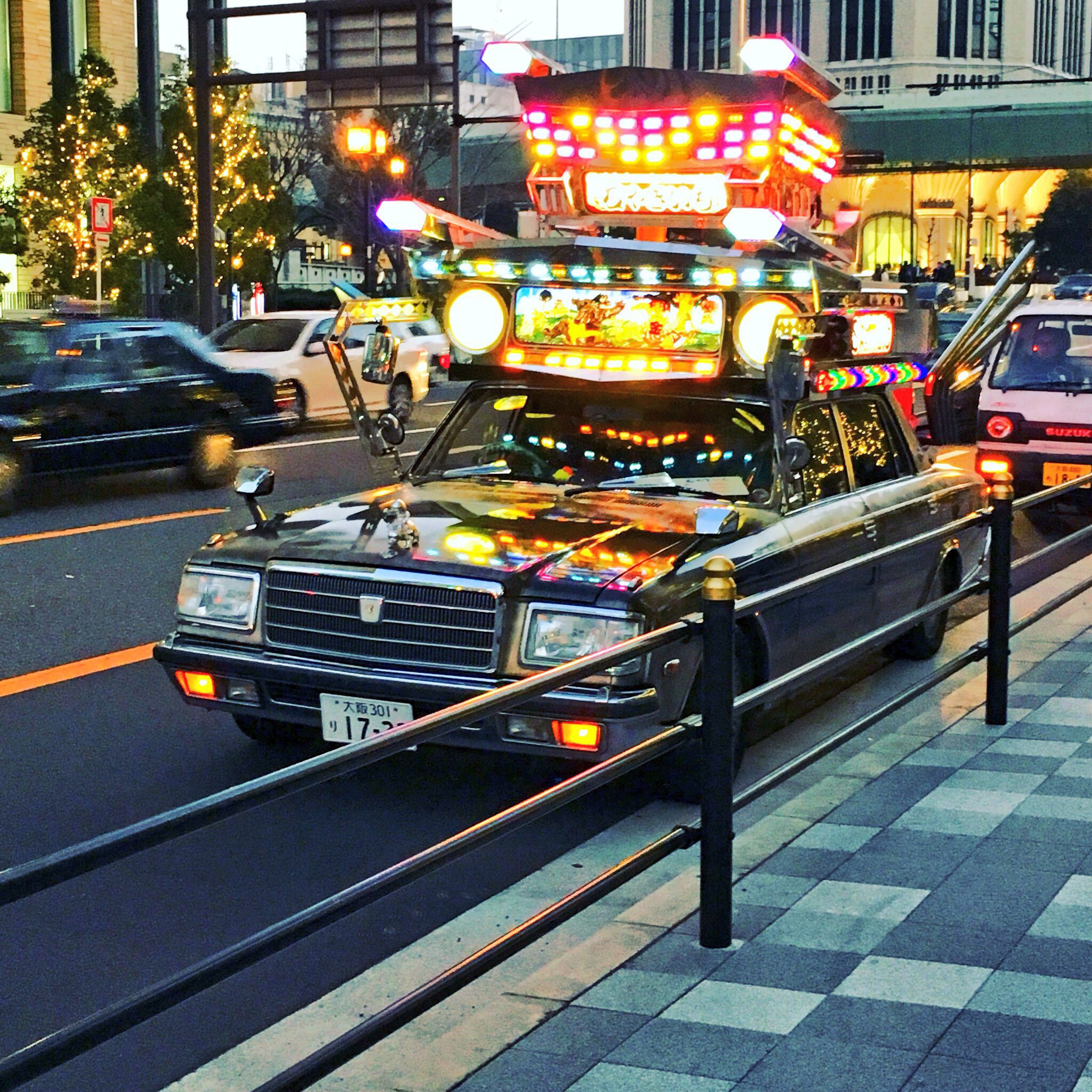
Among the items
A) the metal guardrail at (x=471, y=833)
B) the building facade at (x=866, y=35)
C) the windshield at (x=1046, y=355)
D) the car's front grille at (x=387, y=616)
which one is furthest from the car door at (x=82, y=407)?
the building facade at (x=866, y=35)

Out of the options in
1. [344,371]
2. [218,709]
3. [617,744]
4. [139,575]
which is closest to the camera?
[617,744]

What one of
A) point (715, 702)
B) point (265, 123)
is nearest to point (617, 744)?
point (715, 702)

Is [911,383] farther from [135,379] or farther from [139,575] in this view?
[135,379]

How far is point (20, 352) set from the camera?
1423 cm

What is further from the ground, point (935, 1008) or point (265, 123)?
point (265, 123)

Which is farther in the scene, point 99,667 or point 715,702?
point 99,667

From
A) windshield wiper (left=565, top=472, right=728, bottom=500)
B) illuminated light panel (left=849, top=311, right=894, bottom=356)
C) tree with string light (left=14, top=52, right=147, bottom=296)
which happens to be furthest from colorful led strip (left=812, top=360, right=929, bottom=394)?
tree with string light (left=14, top=52, right=147, bottom=296)

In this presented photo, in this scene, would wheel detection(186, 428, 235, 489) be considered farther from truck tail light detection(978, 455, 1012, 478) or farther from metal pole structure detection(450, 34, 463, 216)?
truck tail light detection(978, 455, 1012, 478)

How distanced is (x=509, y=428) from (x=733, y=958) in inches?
140

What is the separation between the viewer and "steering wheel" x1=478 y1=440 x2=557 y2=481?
705 cm

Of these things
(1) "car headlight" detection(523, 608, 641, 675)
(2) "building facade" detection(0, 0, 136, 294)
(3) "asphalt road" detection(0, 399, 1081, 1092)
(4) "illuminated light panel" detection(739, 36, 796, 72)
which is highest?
(2) "building facade" detection(0, 0, 136, 294)

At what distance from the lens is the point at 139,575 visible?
11.0 meters

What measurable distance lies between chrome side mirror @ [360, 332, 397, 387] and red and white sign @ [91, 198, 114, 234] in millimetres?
19142

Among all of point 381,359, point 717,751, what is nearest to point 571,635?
point 717,751
